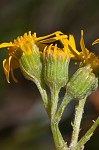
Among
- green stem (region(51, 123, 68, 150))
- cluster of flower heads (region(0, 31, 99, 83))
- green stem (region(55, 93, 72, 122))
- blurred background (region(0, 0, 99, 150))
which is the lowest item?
green stem (region(51, 123, 68, 150))

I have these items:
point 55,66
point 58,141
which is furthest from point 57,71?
point 58,141

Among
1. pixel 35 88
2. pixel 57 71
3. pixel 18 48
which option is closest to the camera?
pixel 57 71

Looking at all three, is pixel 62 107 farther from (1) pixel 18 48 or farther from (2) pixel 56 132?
(1) pixel 18 48

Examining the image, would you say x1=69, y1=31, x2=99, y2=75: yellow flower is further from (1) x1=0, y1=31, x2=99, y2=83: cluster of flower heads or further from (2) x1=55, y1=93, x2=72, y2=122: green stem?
(2) x1=55, y1=93, x2=72, y2=122: green stem

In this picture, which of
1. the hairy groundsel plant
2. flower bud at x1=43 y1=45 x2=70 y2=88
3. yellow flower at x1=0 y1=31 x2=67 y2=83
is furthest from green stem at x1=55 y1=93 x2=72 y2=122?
yellow flower at x1=0 y1=31 x2=67 y2=83

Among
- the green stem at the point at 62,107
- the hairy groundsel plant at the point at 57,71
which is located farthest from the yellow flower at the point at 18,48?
the green stem at the point at 62,107

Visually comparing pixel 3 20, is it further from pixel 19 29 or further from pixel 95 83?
pixel 95 83
